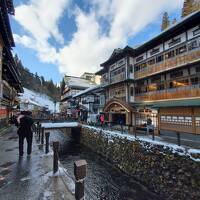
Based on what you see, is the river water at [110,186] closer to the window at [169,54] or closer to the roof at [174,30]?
the window at [169,54]

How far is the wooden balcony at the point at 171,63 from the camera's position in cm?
1744

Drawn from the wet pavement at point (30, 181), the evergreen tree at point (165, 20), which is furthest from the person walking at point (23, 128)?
the evergreen tree at point (165, 20)

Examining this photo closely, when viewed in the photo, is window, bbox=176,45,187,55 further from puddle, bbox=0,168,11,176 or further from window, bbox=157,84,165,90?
puddle, bbox=0,168,11,176

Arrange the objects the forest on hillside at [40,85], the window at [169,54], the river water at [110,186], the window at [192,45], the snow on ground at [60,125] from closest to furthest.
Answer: the river water at [110,186] < the window at [192,45] < the window at [169,54] < the snow on ground at [60,125] < the forest on hillside at [40,85]

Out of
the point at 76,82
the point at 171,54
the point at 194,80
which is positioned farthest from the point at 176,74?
the point at 76,82

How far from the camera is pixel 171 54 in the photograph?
20.5 metres

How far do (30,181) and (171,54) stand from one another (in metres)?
20.3

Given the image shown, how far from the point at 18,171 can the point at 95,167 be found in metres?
9.87

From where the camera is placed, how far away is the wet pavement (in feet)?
15.6

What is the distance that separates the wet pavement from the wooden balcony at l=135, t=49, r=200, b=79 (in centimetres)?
1702

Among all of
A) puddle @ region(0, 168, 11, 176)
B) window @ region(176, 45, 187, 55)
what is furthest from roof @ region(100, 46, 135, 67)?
puddle @ region(0, 168, 11, 176)

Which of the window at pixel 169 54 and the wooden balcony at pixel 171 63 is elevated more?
the window at pixel 169 54

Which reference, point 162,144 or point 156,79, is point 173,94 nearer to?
point 156,79

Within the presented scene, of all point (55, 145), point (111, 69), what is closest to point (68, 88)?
point (111, 69)
